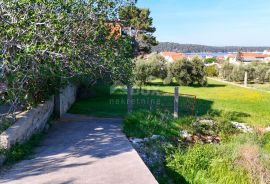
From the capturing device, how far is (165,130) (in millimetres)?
→ 10805

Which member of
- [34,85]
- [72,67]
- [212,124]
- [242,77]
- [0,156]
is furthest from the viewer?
[242,77]

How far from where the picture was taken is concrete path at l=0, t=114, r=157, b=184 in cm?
593

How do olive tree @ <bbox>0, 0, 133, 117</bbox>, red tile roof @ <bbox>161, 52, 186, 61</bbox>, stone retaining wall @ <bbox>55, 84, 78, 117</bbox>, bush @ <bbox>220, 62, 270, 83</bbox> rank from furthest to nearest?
bush @ <bbox>220, 62, 270, 83</bbox> < red tile roof @ <bbox>161, 52, 186, 61</bbox> < stone retaining wall @ <bbox>55, 84, 78, 117</bbox> < olive tree @ <bbox>0, 0, 133, 117</bbox>

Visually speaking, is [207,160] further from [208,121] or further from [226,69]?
[226,69]

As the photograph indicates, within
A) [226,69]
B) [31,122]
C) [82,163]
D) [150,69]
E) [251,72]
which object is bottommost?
[251,72]

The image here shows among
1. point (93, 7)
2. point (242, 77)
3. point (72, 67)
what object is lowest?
point (242, 77)

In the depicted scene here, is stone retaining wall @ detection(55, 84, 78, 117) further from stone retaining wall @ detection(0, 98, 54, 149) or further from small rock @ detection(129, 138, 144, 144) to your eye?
small rock @ detection(129, 138, 144, 144)

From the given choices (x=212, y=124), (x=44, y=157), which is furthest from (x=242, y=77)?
(x=44, y=157)

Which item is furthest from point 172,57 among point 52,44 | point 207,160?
point 207,160

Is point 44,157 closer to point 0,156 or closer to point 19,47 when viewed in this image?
point 0,156

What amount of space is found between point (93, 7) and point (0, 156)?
4.99 metres

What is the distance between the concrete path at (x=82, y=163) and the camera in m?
A: 5.93

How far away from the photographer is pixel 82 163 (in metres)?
6.87

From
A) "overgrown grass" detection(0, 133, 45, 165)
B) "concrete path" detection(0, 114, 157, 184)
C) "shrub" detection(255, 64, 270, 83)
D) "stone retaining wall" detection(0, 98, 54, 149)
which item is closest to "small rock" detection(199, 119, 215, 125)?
"concrete path" detection(0, 114, 157, 184)
